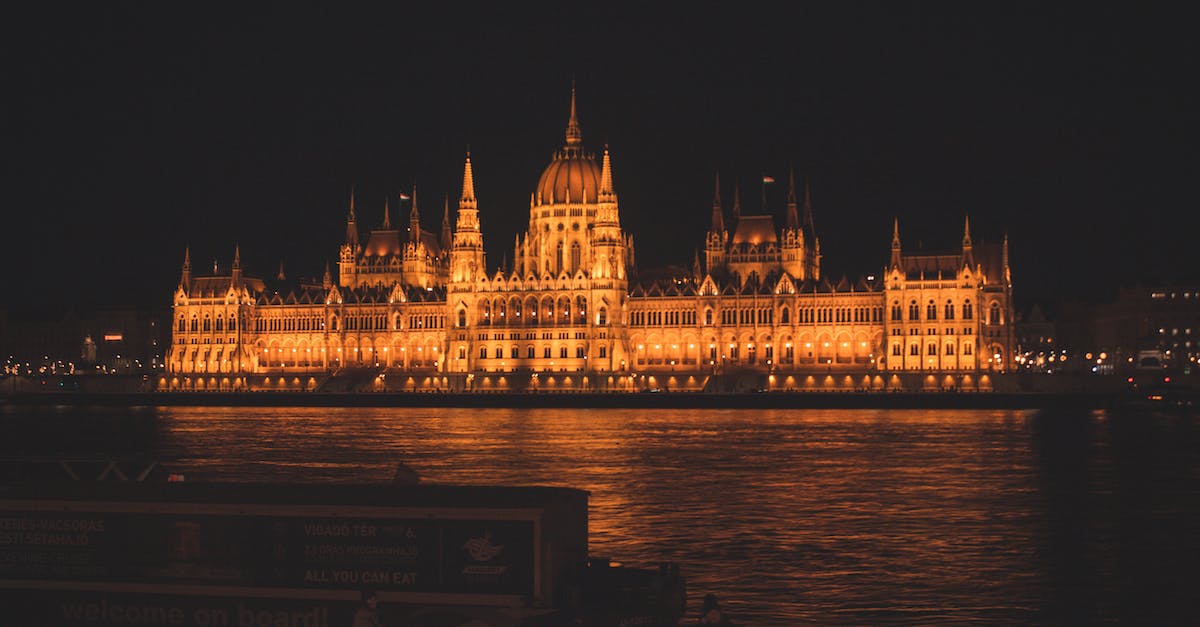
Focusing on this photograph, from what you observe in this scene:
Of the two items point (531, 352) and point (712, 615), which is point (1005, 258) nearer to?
point (531, 352)

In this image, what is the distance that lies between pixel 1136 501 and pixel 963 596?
1727 centimetres

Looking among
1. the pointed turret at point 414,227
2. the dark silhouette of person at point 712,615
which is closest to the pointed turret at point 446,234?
the pointed turret at point 414,227

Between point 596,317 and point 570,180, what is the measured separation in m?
17.0

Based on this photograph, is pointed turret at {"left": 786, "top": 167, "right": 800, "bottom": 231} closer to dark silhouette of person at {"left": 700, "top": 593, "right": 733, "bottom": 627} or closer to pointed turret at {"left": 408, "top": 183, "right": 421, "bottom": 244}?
pointed turret at {"left": 408, "top": 183, "right": 421, "bottom": 244}

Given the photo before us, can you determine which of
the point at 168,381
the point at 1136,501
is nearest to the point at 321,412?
the point at 168,381

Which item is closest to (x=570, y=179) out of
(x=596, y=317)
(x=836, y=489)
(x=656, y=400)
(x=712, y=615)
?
(x=596, y=317)

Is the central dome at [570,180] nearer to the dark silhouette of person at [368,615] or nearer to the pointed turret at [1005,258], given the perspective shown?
the pointed turret at [1005,258]

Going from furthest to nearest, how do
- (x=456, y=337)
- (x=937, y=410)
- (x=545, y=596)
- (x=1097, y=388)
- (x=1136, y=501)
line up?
1. (x=456, y=337)
2. (x=1097, y=388)
3. (x=937, y=410)
4. (x=1136, y=501)
5. (x=545, y=596)

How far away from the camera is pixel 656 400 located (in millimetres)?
116625

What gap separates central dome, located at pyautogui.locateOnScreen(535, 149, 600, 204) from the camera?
144m

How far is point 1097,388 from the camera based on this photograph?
122 meters

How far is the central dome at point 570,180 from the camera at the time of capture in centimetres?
14438

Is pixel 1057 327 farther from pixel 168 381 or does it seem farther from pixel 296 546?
pixel 296 546

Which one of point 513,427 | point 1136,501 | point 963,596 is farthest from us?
point 513,427
